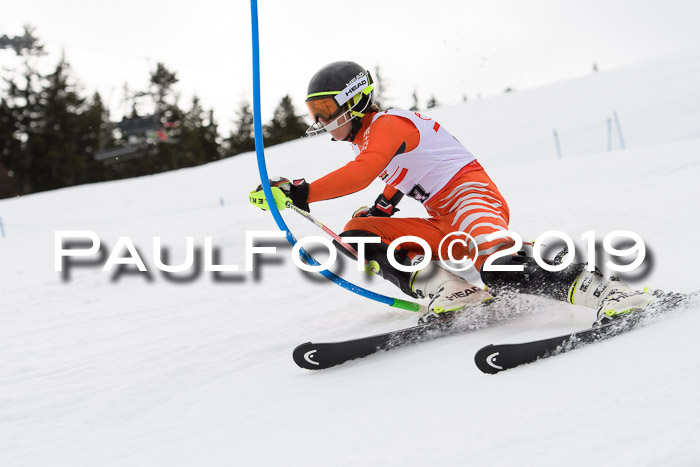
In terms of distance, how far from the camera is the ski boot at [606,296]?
2.49 m

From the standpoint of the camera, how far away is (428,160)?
128 inches

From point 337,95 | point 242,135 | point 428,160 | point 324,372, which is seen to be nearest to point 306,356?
point 324,372

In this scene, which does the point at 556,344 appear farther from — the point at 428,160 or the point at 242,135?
the point at 242,135

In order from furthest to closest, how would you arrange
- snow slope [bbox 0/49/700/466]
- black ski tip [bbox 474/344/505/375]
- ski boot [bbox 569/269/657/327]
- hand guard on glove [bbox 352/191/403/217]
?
hand guard on glove [bbox 352/191/403/217]
ski boot [bbox 569/269/657/327]
black ski tip [bbox 474/344/505/375]
snow slope [bbox 0/49/700/466]

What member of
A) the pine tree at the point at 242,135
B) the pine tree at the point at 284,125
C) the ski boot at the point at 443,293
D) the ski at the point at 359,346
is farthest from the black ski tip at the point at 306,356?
the pine tree at the point at 242,135

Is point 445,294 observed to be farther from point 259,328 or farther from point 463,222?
point 259,328

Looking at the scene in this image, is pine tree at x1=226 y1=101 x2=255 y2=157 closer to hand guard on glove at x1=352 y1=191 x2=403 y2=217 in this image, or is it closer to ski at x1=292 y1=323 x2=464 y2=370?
hand guard on glove at x1=352 y1=191 x2=403 y2=217

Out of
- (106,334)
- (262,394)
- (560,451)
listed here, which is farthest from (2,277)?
(560,451)

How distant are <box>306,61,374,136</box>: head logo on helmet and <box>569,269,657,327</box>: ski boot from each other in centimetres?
142

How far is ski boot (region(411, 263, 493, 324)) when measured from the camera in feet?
10.0

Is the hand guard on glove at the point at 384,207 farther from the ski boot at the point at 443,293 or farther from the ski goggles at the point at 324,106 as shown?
the ski goggles at the point at 324,106

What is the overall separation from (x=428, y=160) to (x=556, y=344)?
130cm

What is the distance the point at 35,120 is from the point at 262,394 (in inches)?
1616

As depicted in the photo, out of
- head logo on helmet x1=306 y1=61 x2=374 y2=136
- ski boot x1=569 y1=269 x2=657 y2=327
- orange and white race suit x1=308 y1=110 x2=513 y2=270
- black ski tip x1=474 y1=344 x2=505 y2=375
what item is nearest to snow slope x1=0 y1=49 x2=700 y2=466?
black ski tip x1=474 y1=344 x2=505 y2=375
